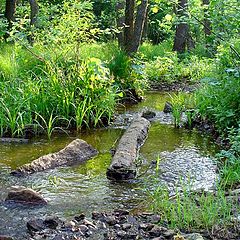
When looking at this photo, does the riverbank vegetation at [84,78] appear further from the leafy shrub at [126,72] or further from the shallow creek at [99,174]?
the shallow creek at [99,174]

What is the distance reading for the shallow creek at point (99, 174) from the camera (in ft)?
16.2

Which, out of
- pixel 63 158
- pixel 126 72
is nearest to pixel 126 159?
pixel 63 158

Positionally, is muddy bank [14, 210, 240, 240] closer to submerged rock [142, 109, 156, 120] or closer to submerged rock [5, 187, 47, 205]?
submerged rock [5, 187, 47, 205]

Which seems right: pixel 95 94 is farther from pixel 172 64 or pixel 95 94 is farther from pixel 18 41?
pixel 172 64

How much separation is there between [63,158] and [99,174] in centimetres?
73

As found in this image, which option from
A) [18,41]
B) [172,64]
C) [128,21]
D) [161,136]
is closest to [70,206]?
[161,136]

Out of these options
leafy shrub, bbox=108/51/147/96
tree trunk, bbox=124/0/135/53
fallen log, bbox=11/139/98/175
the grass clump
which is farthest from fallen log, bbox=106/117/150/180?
tree trunk, bbox=124/0/135/53

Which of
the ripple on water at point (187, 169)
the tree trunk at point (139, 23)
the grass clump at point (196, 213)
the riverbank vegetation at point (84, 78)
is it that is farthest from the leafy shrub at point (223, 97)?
the tree trunk at point (139, 23)

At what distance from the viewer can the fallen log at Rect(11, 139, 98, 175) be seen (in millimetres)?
6168

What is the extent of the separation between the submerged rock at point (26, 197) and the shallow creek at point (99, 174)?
0.35 ft

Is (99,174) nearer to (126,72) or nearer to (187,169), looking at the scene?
(187,169)

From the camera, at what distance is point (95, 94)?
918cm

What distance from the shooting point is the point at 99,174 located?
20.4ft

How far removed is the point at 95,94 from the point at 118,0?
13567 mm
